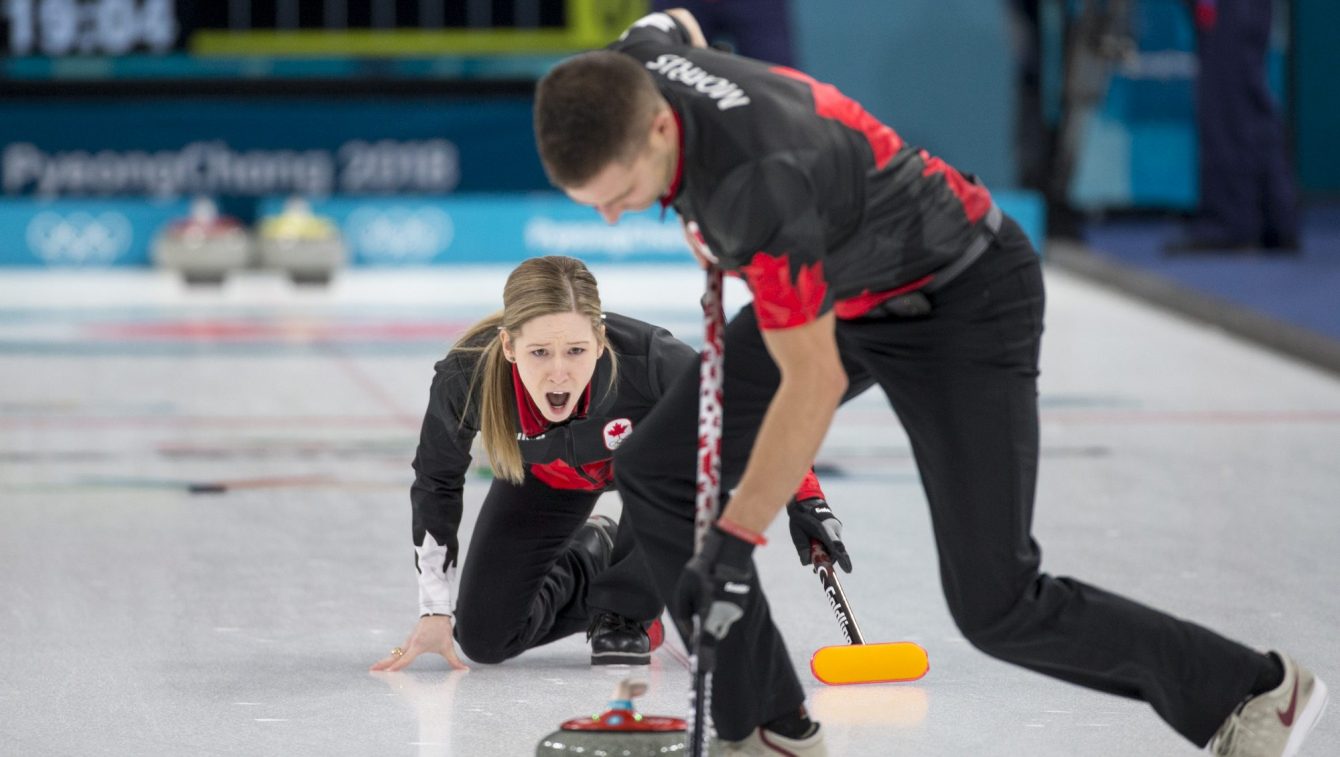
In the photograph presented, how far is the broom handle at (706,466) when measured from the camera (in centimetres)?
310

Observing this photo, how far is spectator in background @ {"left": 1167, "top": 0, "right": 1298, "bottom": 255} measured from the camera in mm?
11352

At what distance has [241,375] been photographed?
841 centimetres

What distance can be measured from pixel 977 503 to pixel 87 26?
964 centimetres

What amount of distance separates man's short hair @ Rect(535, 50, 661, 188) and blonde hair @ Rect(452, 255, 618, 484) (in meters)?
1.02

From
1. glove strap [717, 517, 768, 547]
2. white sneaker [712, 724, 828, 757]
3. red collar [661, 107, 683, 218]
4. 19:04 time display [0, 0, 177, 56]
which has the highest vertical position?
red collar [661, 107, 683, 218]

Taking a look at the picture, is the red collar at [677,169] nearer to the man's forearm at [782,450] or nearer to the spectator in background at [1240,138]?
the man's forearm at [782,450]

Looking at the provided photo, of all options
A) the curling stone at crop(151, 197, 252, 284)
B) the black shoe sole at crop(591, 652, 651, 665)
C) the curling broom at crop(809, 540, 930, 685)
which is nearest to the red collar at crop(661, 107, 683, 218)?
the curling broom at crop(809, 540, 930, 685)

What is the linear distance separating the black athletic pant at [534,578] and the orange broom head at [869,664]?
40 cm

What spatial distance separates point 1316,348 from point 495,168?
18.1 feet

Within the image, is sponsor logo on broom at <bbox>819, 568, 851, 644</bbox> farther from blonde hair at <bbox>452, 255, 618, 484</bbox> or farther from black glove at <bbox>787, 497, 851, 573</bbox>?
blonde hair at <bbox>452, 255, 618, 484</bbox>

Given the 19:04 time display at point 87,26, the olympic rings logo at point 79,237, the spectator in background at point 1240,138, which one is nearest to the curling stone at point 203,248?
the olympic rings logo at point 79,237

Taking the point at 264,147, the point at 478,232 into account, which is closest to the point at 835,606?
the point at 478,232

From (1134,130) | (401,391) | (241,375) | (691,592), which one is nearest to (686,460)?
(691,592)

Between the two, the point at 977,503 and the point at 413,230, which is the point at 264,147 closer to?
the point at 413,230
